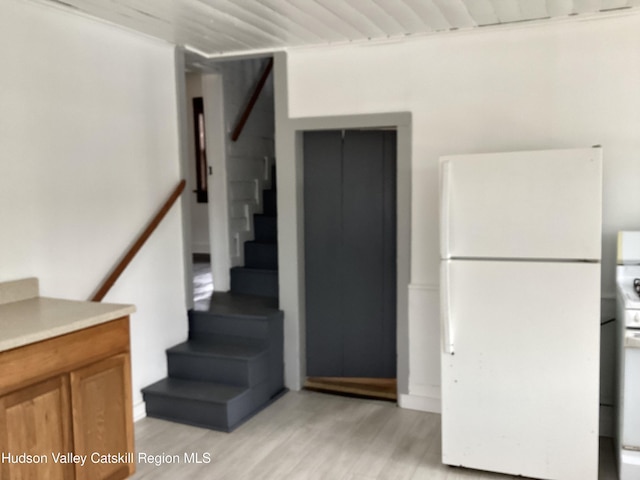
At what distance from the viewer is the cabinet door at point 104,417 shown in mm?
2381

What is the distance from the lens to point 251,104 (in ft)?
16.4

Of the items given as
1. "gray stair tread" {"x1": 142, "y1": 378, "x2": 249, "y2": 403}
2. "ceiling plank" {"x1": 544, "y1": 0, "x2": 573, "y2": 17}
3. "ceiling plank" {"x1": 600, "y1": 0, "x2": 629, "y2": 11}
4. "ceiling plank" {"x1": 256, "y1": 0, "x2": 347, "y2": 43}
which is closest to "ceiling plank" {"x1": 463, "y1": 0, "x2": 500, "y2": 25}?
"ceiling plank" {"x1": 544, "y1": 0, "x2": 573, "y2": 17}

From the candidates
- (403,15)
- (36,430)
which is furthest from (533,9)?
(36,430)

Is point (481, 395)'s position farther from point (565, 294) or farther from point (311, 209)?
point (311, 209)

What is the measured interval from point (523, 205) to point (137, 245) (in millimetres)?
2207

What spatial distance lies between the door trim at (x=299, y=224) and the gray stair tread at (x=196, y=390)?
0.61m

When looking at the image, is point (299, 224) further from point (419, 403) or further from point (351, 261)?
point (419, 403)

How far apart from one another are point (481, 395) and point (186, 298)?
6.97 ft

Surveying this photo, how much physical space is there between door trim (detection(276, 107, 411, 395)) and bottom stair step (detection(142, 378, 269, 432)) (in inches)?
20.8

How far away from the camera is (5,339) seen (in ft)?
6.66

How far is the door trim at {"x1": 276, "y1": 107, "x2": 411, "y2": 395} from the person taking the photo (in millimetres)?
3623

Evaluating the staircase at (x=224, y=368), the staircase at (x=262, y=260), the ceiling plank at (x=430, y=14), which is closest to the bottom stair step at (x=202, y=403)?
the staircase at (x=224, y=368)

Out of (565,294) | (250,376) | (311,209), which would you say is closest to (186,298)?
(250,376)

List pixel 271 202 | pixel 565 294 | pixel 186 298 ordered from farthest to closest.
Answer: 1. pixel 271 202
2. pixel 186 298
3. pixel 565 294
